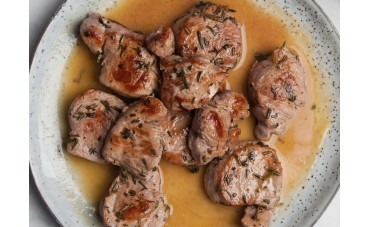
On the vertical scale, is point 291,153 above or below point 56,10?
below

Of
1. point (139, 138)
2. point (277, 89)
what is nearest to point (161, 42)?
point (139, 138)

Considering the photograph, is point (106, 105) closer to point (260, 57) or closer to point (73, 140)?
point (73, 140)

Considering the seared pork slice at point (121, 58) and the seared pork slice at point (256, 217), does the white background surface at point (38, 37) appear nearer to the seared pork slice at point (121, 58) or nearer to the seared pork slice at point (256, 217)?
the seared pork slice at point (121, 58)

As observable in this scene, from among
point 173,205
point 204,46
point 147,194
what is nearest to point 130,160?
point 147,194

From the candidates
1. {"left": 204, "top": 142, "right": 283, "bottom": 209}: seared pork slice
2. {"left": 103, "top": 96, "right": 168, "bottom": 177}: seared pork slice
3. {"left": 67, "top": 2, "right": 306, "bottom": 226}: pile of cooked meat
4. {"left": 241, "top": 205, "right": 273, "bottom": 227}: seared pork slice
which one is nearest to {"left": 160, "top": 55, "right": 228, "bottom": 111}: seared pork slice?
{"left": 67, "top": 2, "right": 306, "bottom": 226}: pile of cooked meat

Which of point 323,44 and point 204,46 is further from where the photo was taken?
point 323,44

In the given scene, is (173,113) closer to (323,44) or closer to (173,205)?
(173,205)

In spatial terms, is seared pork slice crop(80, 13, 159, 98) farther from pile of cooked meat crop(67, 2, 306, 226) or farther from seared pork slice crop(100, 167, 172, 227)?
seared pork slice crop(100, 167, 172, 227)
